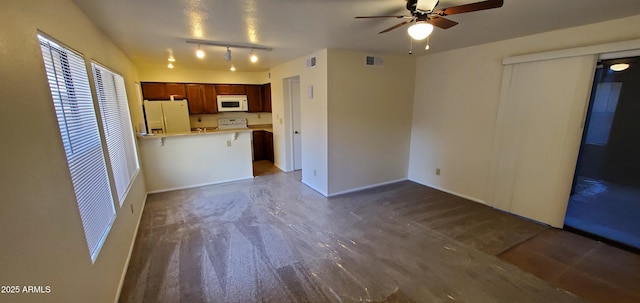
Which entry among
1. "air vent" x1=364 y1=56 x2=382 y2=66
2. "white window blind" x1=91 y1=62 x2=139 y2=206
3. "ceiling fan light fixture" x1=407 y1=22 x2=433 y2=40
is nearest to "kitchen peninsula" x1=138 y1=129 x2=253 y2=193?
"white window blind" x1=91 y1=62 x2=139 y2=206

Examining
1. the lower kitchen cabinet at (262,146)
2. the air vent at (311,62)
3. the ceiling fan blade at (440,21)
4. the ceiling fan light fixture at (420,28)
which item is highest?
the air vent at (311,62)

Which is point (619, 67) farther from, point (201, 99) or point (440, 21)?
point (201, 99)

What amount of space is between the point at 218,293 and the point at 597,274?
3.39 metres

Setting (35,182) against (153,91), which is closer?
(35,182)

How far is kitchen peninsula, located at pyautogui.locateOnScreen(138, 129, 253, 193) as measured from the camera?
426 centimetres

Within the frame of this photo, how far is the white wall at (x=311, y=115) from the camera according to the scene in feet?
12.9

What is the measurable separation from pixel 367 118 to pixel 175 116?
4.22 m

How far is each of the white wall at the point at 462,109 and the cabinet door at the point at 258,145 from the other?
382cm

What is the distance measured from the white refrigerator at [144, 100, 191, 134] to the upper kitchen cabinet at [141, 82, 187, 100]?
1.21 ft

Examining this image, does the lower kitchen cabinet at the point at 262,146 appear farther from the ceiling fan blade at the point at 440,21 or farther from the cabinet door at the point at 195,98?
the ceiling fan blade at the point at 440,21

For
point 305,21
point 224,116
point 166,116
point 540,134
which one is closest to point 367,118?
point 305,21

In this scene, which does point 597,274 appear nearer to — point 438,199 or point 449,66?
point 438,199

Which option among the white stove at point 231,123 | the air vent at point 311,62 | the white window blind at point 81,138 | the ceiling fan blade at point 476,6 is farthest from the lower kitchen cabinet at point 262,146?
the ceiling fan blade at point 476,6

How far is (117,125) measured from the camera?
2914 millimetres
